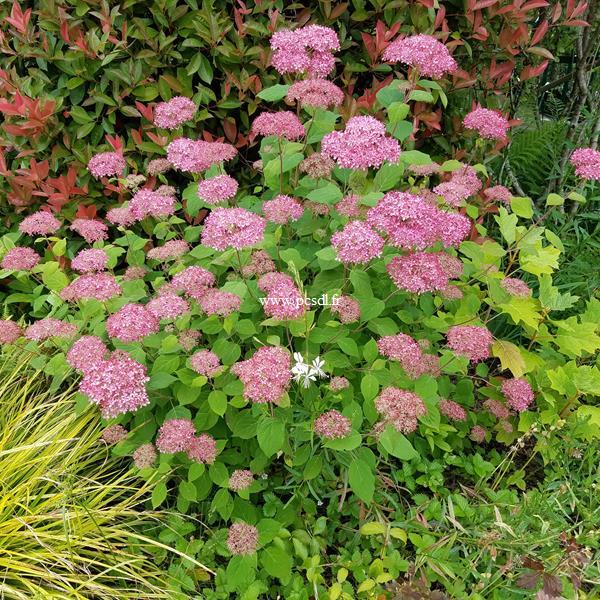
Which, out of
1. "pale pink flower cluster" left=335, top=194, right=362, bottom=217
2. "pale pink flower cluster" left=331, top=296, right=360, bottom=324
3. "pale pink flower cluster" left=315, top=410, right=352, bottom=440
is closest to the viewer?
"pale pink flower cluster" left=315, top=410, right=352, bottom=440

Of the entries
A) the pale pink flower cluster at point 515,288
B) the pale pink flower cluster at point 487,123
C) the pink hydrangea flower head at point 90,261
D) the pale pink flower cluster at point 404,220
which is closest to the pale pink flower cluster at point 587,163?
the pale pink flower cluster at point 487,123

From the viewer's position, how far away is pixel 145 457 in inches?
68.2

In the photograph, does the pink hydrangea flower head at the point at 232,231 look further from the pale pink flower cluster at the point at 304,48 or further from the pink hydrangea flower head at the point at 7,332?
the pink hydrangea flower head at the point at 7,332

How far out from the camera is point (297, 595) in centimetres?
170

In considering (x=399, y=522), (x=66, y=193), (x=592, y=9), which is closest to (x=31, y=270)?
(x=66, y=193)

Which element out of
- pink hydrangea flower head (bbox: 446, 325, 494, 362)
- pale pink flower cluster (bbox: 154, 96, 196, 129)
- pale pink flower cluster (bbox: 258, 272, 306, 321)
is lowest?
pink hydrangea flower head (bbox: 446, 325, 494, 362)

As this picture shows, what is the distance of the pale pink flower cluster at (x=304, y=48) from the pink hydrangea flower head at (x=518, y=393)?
52.7 inches

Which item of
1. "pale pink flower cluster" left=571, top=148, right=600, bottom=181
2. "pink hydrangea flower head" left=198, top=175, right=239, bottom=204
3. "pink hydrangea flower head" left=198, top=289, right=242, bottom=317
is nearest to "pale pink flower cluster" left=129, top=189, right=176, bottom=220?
"pink hydrangea flower head" left=198, top=175, right=239, bottom=204

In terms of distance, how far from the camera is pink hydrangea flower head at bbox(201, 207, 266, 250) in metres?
Result: 1.73

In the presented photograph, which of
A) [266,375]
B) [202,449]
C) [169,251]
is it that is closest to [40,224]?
[169,251]

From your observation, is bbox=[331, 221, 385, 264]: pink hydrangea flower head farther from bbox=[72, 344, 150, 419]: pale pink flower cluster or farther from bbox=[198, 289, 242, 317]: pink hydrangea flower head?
bbox=[72, 344, 150, 419]: pale pink flower cluster

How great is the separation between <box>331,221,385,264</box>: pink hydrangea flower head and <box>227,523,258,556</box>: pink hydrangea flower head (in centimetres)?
90

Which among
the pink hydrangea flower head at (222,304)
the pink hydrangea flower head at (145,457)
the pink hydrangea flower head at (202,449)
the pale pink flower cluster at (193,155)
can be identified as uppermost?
the pale pink flower cluster at (193,155)

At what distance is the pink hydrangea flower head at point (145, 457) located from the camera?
67.8 inches
